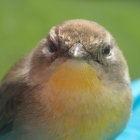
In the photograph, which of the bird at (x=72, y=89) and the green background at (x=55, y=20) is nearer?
the bird at (x=72, y=89)

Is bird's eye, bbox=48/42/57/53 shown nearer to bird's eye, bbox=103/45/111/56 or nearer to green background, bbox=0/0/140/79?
bird's eye, bbox=103/45/111/56

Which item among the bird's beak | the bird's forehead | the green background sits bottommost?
the bird's beak

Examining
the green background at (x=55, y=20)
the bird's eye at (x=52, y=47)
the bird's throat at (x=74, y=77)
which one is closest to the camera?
the bird's throat at (x=74, y=77)

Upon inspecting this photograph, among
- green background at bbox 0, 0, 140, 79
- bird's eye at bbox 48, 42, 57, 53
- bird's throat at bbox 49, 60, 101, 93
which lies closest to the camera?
bird's throat at bbox 49, 60, 101, 93

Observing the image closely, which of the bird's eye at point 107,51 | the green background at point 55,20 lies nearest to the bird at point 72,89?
the bird's eye at point 107,51

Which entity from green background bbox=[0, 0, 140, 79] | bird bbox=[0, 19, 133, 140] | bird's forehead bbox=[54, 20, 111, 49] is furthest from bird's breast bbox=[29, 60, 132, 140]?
green background bbox=[0, 0, 140, 79]

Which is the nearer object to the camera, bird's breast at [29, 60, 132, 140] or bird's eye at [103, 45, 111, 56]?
bird's breast at [29, 60, 132, 140]

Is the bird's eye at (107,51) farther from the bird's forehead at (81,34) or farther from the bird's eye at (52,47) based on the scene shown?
the bird's eye at (52,47)
